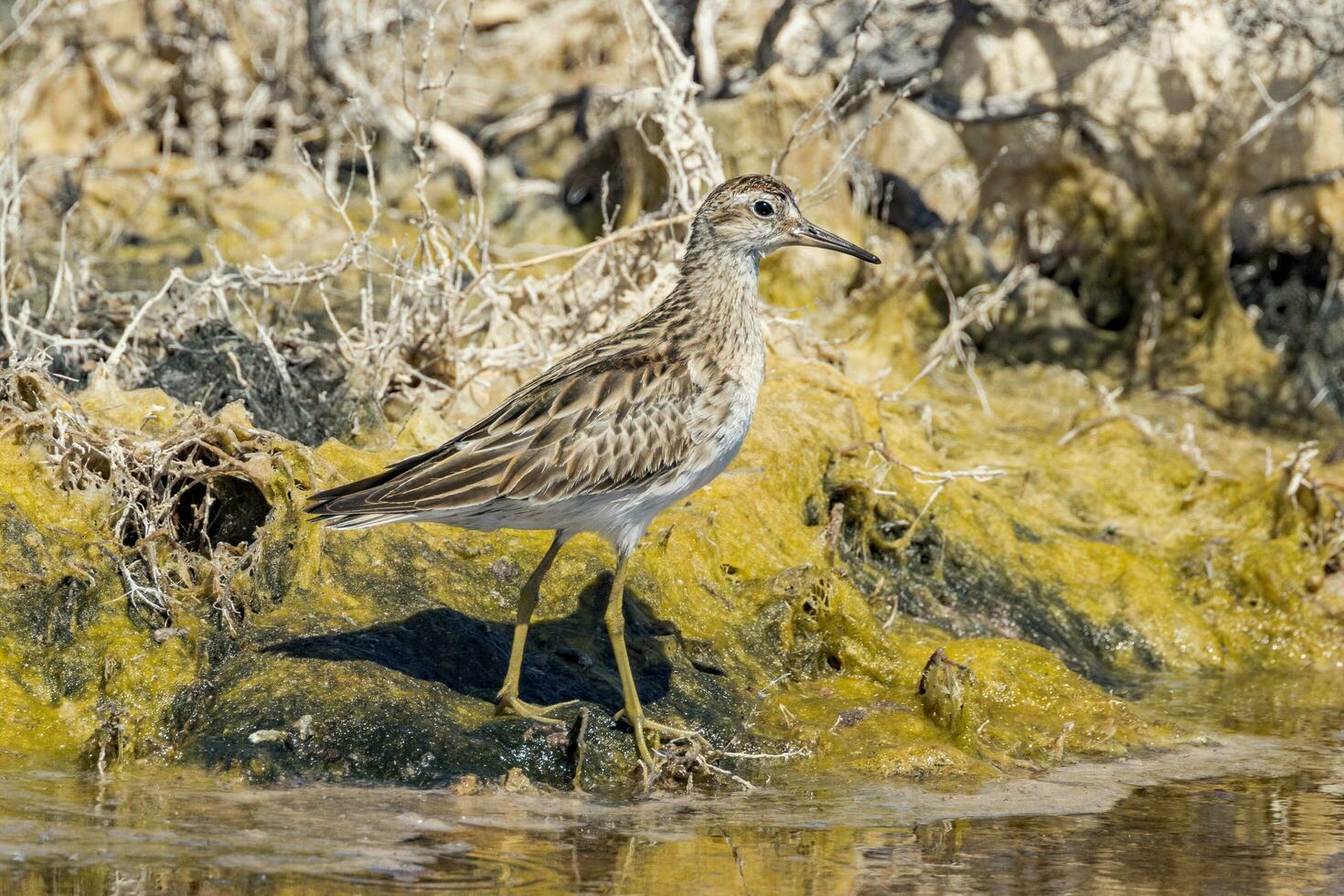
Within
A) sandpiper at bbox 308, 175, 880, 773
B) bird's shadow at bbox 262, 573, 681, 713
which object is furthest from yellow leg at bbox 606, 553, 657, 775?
bird's shadow at bbox 262, 573, 681, 713

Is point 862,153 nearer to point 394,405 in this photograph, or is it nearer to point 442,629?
point 394,405

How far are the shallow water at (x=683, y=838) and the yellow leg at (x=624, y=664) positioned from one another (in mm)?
204

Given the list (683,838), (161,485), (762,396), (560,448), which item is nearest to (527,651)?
(560,448)

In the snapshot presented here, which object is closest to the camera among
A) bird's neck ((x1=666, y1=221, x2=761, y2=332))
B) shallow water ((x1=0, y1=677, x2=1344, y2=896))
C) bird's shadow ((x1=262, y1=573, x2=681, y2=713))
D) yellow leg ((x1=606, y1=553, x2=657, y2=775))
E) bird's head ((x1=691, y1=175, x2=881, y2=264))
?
shallow water ((x1=0, y1=677, x2=1344, y2=896))

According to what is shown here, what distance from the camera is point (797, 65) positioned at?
11.9 metres

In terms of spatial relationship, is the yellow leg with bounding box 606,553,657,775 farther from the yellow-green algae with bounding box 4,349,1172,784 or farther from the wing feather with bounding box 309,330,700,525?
the wing feather with bounding box 309,330,700,525

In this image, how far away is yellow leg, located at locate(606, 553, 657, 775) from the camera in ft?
18.9

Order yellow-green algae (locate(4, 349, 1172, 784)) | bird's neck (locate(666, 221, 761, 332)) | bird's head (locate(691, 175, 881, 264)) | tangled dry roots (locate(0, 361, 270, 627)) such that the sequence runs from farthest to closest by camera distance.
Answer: bird's head (locate(691, 175, 881, 264)) < bird's neck (locate(666, 221, 761, 332)) < tangled dry roots (locate(0, 361, 270, 627)) < yellow-green algae (locate(4, 349, 1172, 784))

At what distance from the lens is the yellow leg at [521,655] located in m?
5.86

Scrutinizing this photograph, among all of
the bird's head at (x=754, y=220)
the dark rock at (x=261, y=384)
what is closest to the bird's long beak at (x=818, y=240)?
the bird's head at (x=754, y=220)

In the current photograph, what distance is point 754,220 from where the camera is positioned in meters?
6.74

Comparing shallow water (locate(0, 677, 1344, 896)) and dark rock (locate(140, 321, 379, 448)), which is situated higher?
dark rock (locate(140, 321, 379, 448))

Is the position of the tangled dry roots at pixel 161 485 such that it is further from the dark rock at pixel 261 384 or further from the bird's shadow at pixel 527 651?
the dark rock at pixel 261 384

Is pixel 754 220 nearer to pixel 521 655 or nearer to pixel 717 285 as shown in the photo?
pixel 717 285
